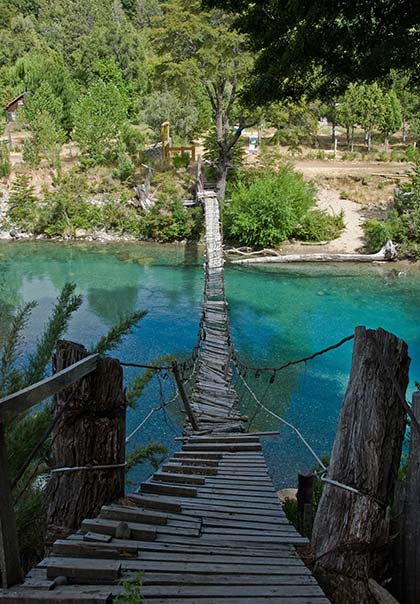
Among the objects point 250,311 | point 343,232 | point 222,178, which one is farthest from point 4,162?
point 250,311

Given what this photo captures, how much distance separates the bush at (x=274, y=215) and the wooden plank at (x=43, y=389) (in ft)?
49.0

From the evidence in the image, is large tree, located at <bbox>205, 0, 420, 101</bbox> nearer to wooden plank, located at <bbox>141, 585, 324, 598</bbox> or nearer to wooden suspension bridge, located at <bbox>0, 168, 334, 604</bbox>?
wooden suspension bridge, located at <bbox>0, 168, 334, 604</bbox>

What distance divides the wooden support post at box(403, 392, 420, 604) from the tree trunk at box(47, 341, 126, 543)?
3.43 ft

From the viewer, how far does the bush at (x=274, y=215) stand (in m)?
16.6

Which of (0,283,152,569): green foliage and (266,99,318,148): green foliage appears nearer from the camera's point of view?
(0,283,152,569): green foliage

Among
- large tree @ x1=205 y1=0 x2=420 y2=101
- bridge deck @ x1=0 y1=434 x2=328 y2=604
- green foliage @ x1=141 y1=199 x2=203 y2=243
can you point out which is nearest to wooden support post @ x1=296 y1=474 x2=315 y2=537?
bridge deck @ x1=0 y1=434 x2=328 y2=604

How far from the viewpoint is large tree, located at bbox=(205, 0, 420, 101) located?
4840 millimetres

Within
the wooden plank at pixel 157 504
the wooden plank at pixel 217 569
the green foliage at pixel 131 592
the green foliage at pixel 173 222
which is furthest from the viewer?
the green foliage at pixel 173 222

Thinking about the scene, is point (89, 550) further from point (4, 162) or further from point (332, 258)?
point (4, 162)

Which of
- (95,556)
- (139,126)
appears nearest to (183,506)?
(95,556)

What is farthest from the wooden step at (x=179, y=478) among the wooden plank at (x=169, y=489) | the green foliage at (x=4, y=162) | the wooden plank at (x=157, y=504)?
the green foliage at (x=4, y=162)

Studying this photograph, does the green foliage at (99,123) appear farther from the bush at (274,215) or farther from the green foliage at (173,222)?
the bush at (274,215)

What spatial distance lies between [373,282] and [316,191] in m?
5.66

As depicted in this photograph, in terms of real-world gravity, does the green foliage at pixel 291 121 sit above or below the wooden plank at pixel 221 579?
above
